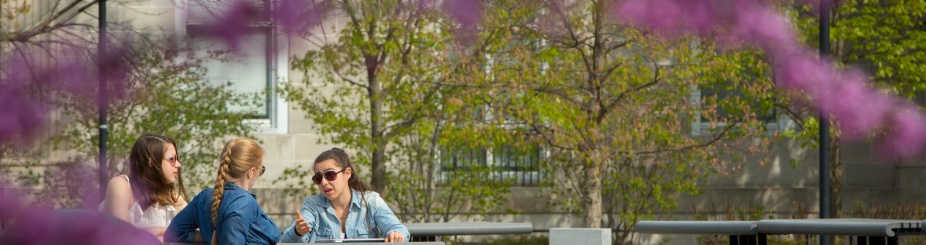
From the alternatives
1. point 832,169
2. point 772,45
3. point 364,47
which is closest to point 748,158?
point 832,169

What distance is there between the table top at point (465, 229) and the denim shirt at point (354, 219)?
4.43 ft

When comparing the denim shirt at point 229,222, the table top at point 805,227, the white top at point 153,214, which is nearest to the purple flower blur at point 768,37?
the denim shirt at point 229,222

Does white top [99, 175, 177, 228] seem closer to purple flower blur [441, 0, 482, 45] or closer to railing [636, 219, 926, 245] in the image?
railing [636, 219, 926, 245]

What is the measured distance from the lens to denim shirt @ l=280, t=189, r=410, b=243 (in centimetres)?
742

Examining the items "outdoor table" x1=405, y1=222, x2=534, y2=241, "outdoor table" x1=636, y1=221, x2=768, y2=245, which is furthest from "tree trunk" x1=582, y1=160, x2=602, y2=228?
"outdoor table" x1=405, y1=222, x2=534, y2=241

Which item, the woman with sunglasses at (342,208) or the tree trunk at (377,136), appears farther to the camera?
the tree trunk at (377,136)

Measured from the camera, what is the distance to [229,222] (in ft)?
18.3

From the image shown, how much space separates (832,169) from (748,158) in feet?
6.00

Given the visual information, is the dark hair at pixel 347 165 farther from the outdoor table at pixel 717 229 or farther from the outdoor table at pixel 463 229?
the outdoor table at pixel 717 229

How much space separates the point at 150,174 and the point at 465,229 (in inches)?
129

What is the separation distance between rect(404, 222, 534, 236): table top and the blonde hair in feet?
10.2

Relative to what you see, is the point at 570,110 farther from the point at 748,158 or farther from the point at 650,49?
the point at 748,158

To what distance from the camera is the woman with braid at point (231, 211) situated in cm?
561

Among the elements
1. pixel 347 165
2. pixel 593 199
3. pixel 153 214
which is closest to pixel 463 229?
pixel 347 165
